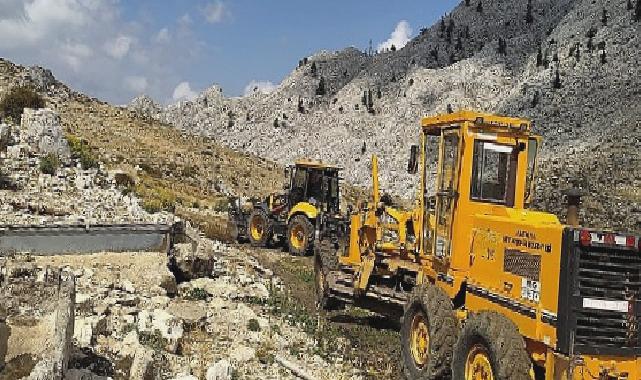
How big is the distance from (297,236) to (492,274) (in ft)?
42.8

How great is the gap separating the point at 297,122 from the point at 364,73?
29.1 feet

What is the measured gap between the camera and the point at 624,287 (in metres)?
6.89

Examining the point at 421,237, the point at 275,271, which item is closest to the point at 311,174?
the point at 275,271

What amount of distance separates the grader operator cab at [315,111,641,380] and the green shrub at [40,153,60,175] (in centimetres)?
1218

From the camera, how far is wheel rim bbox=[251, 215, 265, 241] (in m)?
22.4

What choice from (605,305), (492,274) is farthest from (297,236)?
(605,305)

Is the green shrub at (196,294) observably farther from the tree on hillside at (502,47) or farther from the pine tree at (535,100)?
the tree on hillside at (502,47)

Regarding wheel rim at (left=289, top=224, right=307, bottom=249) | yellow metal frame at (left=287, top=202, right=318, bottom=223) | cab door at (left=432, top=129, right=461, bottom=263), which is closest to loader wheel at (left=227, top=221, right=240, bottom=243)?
yellow metal frame at (left=287, top=202, right=318, bottom=223)

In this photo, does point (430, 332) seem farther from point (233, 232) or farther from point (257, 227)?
point (233, 232)

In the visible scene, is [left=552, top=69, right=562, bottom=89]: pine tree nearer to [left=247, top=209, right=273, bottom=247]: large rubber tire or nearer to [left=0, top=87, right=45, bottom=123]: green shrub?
[left=247, top=209, right=273, bottom=247]: large rubber tire

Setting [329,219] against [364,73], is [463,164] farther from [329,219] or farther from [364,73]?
[364,73]

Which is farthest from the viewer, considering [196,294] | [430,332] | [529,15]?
[529,15]

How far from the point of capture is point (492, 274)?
817 centimetres

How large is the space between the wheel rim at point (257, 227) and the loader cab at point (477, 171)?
13.3 meters
